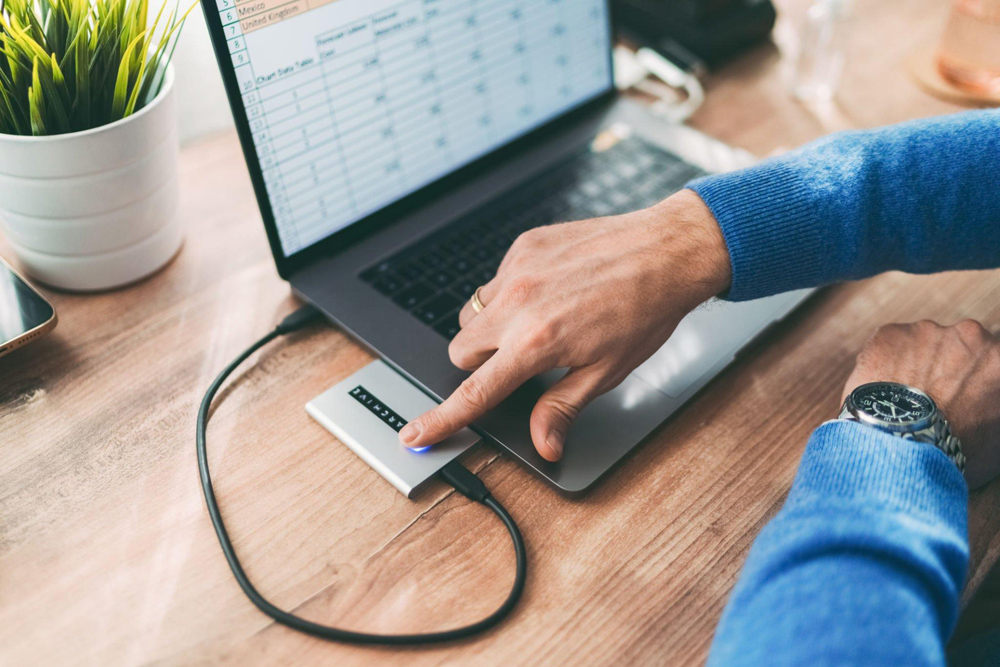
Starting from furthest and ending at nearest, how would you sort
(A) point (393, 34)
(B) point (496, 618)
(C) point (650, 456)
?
(A) point (393, 34)
(C) point (650, 456)
(B) point (496, 618)

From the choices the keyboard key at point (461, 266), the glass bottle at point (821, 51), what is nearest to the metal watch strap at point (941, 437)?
the keyboard key at point (461, 266)

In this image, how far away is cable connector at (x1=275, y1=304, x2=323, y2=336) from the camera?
0.69 metres

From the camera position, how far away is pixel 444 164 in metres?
0.80

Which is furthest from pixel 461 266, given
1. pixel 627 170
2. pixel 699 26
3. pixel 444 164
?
pixel 699 26

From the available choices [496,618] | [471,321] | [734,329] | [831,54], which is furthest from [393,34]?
[831,54]

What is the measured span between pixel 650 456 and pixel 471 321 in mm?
178

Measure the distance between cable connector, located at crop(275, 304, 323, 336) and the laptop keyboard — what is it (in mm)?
57

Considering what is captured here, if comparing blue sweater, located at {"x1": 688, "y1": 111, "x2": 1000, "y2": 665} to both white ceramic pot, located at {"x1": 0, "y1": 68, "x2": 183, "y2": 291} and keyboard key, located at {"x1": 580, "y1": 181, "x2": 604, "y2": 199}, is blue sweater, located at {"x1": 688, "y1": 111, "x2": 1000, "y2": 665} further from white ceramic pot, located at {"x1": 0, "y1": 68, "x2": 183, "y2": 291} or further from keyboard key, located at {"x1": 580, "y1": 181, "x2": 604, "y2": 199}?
white ceramic pot, located at {"x1": 0, "y1": 68, "x2": 183, "y2": 291}

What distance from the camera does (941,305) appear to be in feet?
2.39

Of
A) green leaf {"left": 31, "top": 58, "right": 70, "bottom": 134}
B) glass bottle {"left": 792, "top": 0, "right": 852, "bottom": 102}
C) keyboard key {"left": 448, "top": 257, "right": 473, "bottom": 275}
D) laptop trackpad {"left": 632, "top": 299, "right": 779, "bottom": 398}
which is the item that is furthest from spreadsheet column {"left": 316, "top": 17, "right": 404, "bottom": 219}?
glass bottle {"left": 792, "top": 0, "right": 852, "bottom": 102}

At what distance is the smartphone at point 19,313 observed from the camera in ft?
2.05

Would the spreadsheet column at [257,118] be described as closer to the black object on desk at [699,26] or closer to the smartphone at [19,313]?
the smartphone at [19,313]

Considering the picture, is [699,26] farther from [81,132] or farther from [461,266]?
[81,132]

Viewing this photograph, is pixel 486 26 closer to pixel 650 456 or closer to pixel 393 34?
pixel 393 34
